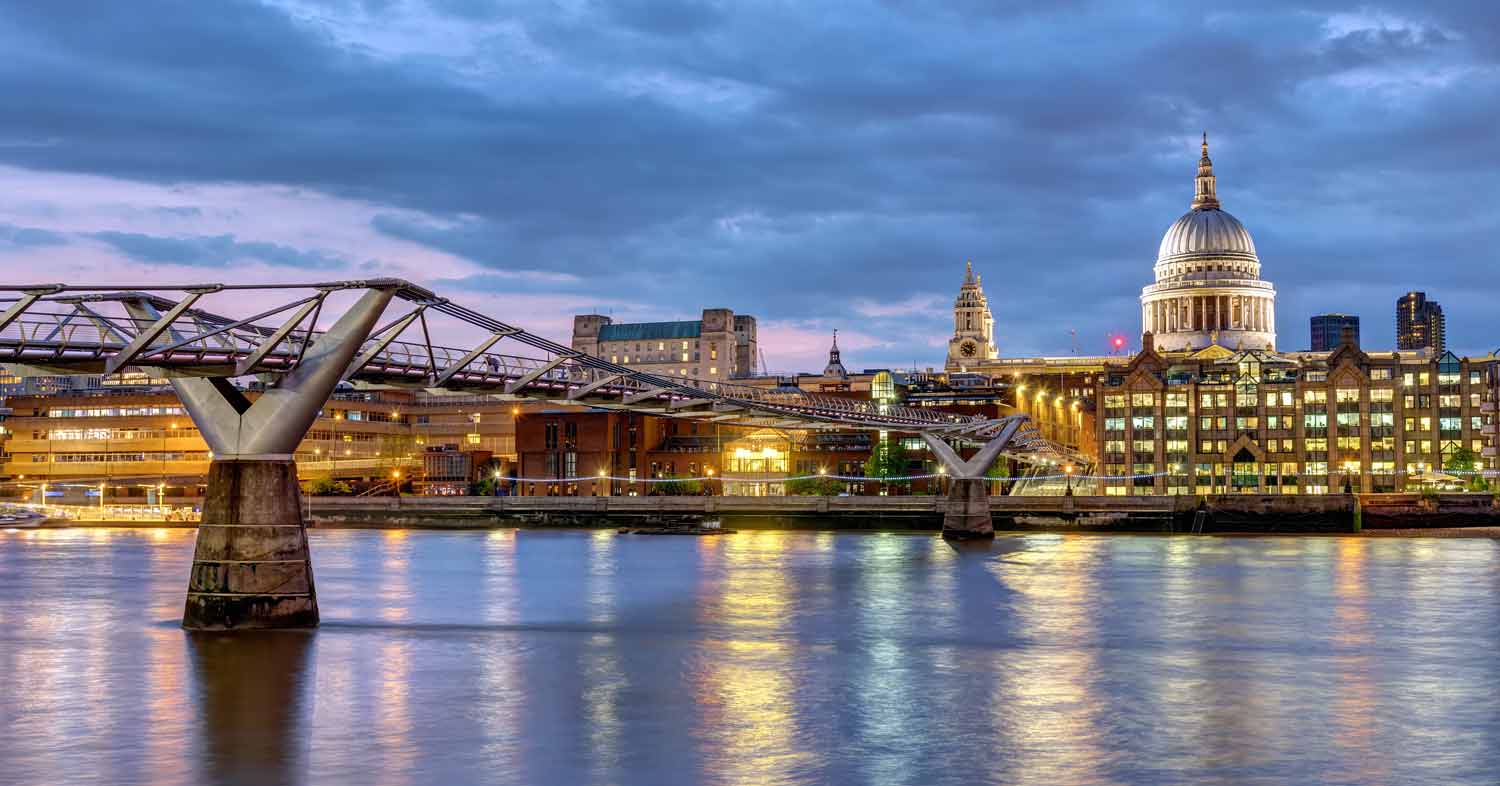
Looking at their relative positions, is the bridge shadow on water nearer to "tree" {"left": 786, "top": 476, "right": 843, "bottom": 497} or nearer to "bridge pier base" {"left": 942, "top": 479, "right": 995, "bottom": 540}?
"bridge pier base" {"left": 942, "top": 479, "right": 995, "bottom": 540}

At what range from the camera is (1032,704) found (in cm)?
3894

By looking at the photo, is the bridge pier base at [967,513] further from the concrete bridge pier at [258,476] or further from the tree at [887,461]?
the concrete bridge pier at [258,476]

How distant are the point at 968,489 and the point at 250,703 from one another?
7444 cm

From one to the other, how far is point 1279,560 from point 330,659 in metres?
59.5

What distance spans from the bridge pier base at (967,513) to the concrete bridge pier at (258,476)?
214 ft

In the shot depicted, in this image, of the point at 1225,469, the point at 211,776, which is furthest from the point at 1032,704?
the point at 1225,469

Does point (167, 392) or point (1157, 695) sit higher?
point (167, 392)

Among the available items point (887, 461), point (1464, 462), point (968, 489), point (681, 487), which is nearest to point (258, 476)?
point (968, 489)

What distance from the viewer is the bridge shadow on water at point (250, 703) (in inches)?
1246

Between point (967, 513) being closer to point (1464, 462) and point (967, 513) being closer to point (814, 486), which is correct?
point (814, 486)

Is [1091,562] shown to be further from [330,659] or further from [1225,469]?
[1225,469]

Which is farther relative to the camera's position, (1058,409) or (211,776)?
(1058,409)

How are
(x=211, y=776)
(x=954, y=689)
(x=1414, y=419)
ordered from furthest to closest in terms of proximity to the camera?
(x=1414, y=419), (x=954, y=689), (x=211, y=776)

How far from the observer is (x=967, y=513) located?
10644 centimetres
